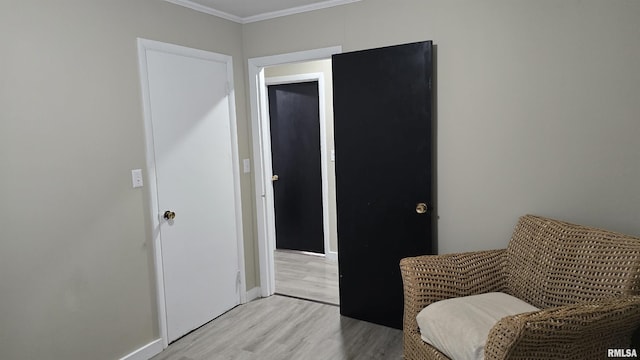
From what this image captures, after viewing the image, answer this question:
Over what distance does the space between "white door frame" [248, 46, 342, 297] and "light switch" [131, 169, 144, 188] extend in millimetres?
1069

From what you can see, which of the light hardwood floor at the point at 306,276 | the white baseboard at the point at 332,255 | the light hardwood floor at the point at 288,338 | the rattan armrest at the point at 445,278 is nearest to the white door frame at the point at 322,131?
the white baseboard at the point at 332,255

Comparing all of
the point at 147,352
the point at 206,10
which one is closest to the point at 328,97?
the point at 206,10

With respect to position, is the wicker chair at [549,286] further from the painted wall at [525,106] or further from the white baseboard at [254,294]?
the white baseboard at [254,294]

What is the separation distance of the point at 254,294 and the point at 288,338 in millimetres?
810

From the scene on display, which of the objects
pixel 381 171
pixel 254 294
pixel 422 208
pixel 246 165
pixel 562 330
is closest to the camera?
pixel 562 330

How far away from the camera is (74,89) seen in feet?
7.20

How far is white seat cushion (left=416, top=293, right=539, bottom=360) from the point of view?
1.70 meters

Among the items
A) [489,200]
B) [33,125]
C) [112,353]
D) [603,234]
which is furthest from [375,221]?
[33,125]

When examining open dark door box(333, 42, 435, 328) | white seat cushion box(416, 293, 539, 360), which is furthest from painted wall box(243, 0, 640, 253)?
white seat cushion box(416, 293, 539, 360)

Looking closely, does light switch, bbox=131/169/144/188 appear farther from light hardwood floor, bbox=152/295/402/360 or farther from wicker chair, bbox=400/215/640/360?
wicker chair, bbox=400/215/640/360

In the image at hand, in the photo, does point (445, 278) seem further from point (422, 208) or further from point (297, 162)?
point (297, 162)

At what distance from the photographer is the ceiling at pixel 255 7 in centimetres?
288

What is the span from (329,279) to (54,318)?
2.30 m

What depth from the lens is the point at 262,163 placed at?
11.3ft
